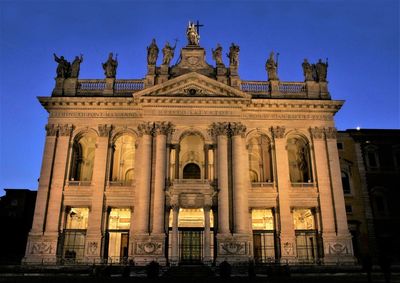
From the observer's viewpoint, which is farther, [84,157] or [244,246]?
[84,157]

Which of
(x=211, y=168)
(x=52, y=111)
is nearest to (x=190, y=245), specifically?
(x=211, y=168)

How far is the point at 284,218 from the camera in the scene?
108 feet

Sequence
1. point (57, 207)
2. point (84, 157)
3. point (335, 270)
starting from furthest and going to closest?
point (84, 157) → point (57, 207) → point (335, 270)

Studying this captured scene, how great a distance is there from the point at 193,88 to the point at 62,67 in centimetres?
1330

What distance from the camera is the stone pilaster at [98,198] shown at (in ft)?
102

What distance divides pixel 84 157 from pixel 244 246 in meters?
18.1

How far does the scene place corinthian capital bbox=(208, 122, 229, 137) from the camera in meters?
34.2

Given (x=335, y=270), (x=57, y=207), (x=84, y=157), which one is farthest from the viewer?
(x=84, y=157)

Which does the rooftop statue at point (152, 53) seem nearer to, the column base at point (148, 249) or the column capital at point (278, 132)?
the column capital at point (278, 132)

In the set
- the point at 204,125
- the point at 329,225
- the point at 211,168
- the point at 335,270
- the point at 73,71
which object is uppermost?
the point at 73,71

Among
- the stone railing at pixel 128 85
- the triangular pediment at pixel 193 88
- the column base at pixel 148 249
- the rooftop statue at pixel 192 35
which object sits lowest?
the column base at pixel 148 249

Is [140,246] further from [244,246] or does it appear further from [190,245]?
[244,246]

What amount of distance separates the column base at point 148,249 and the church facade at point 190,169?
0.08 metres

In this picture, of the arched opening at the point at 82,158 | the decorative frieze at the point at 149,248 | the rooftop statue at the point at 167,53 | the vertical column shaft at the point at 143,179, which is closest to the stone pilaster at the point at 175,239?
the decorative frieze at the point at 149,248
